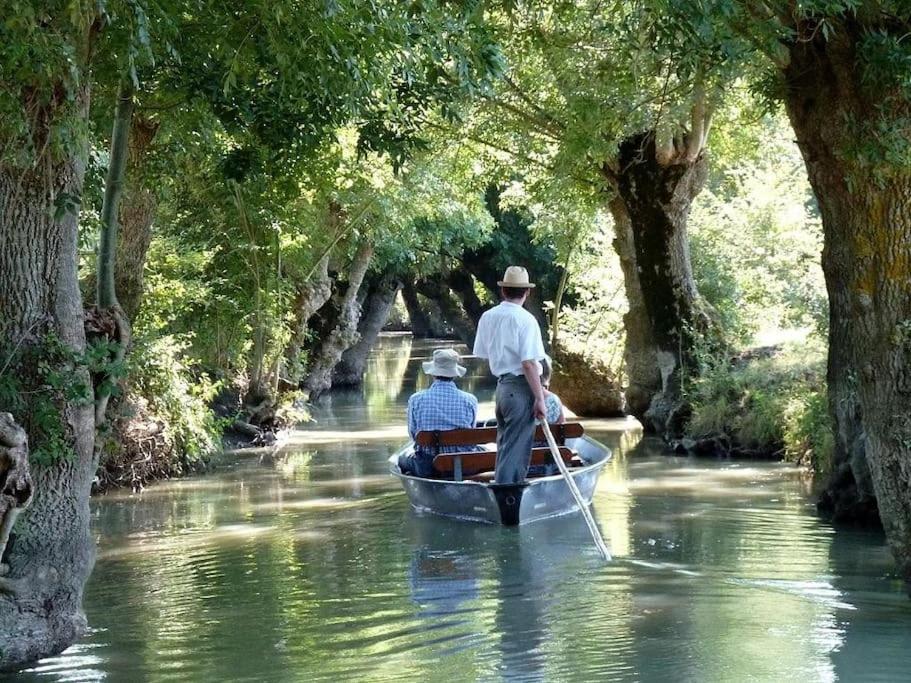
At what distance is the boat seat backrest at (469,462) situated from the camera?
43.2 ft

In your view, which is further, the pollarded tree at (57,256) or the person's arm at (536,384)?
the person's arm at (536,384)

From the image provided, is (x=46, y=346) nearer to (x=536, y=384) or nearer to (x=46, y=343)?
(x=46, y=343)

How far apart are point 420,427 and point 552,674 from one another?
663cm

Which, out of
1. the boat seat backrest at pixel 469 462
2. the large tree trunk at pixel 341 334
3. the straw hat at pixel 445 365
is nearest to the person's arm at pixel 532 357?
the boat seat backrest at pixel 469 462

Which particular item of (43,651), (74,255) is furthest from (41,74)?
(43,651)

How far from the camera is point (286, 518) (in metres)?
14.4

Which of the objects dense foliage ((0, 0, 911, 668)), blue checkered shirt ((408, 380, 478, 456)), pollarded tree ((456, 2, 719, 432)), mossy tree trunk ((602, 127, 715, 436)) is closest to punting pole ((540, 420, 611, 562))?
blue checkered shirt ((408, 380, 478, 456))

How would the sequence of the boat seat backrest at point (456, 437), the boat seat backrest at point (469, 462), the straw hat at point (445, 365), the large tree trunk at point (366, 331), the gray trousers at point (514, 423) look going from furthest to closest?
the large tree trunk at point (366, 331)
the straw hat at point (445, 365)
the boat seat backrest at point (456, 437)
the boat seat backrest at point (469, 462)
the gray trousers at point (514, 423)

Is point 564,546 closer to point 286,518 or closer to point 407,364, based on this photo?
point 286,518

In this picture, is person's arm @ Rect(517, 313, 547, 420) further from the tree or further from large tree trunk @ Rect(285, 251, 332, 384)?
large tree trunk @ Rect(285, 251, 332, 384)

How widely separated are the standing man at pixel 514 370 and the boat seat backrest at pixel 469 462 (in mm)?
797

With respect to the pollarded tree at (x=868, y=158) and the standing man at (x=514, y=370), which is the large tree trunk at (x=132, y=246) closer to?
the standing man at (x=514, y=370)

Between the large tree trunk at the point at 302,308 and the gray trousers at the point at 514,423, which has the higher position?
the large tree trunk at the point at 302,308

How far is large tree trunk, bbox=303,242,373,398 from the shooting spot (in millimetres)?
33531
